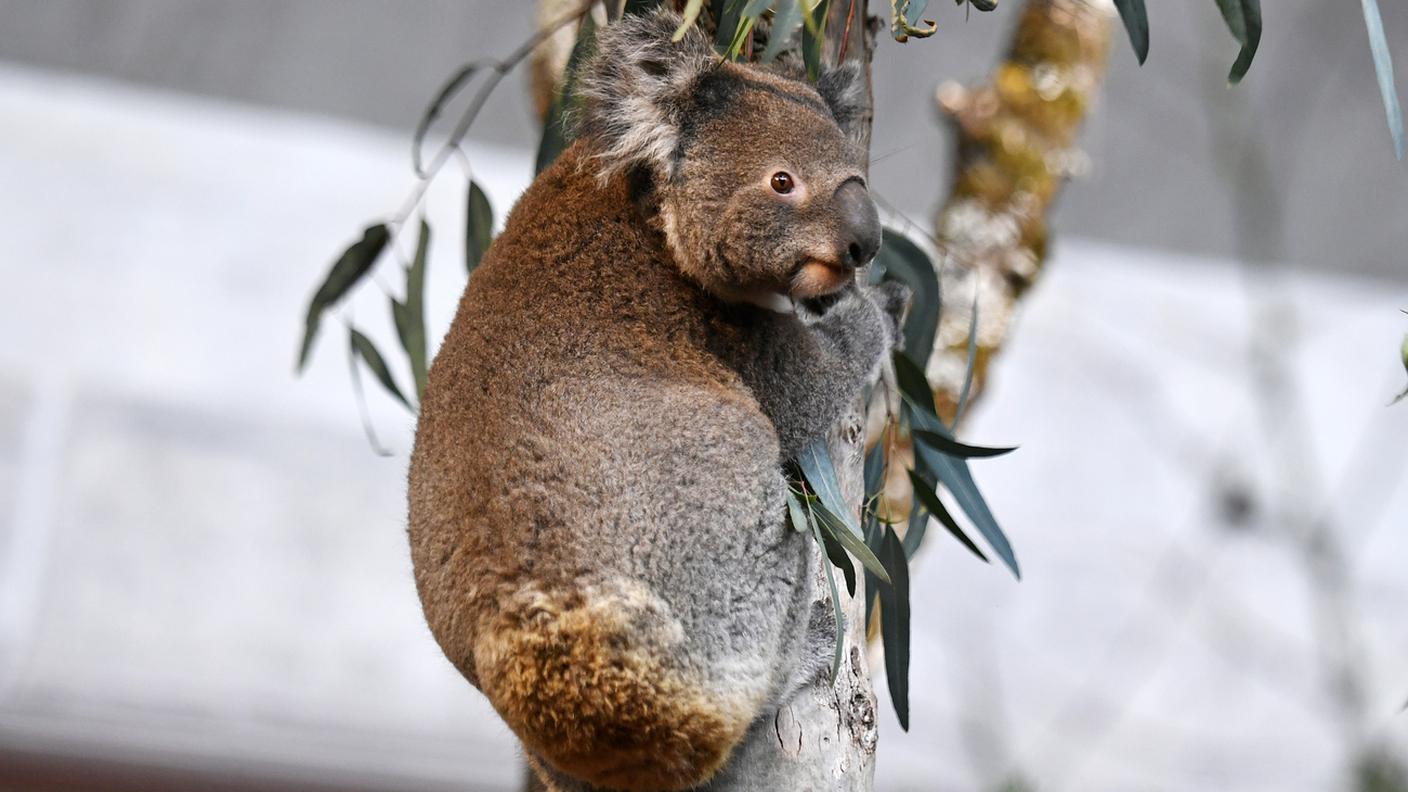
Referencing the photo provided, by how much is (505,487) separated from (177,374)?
15.3 ft

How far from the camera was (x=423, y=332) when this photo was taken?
9.51 ft

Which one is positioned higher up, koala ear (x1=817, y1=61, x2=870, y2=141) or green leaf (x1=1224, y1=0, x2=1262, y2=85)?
green leaf (x1=1224, y1=0, x2=1262, y2=85)

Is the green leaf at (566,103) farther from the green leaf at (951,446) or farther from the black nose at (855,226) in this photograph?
the green leaf at (951,446)

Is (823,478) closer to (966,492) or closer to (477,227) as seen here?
(966,492)

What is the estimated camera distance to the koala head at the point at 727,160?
1.89 meters

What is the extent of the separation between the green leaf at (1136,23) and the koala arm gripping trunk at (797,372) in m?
0.56

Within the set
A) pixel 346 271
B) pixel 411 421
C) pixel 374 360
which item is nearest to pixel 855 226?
pixel 374 360

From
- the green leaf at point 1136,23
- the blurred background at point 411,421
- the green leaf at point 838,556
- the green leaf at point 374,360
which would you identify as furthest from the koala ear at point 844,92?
the blurred background at point 411,421

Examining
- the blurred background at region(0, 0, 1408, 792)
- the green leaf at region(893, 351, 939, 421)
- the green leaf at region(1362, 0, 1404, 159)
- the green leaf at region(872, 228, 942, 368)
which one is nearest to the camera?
the green leaf at region(1362, 0, 1404, 159)

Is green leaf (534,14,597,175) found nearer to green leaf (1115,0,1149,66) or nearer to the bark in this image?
green leaf (1115,0,1149,66)

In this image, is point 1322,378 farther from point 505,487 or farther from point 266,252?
point 505,487

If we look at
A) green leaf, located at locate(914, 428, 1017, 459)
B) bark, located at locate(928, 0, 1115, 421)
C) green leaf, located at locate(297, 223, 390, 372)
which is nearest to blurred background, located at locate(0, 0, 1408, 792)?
bark, located at locate(928, 0, 1115, 421)

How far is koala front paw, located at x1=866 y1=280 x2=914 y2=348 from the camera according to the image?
7.47 feet

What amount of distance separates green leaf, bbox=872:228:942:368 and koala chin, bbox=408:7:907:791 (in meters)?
0.54
